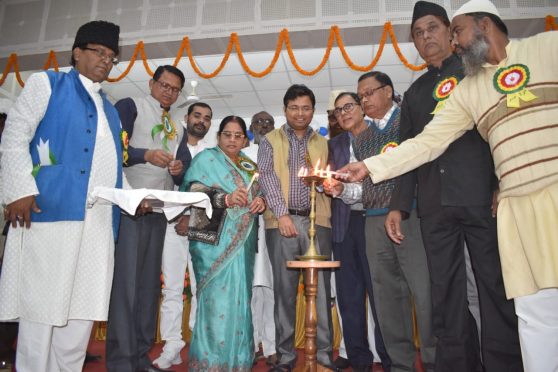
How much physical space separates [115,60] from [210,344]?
183 cm

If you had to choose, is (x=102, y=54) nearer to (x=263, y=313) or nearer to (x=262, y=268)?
(x=262, y=268)

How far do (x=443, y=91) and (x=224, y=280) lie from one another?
174 cm

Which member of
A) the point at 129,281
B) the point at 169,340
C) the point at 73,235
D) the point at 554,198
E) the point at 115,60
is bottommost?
the point at 169,340

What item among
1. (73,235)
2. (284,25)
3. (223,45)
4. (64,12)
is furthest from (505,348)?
(64,12)

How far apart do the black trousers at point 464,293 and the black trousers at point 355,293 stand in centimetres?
67

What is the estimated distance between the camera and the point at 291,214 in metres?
2.73

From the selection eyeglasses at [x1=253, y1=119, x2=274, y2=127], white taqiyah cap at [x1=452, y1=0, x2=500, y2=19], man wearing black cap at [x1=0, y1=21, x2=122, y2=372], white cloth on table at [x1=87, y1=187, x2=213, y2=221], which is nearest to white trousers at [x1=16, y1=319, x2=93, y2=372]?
man wearing black cap at [x1=0, y1=21, x2=122, y2=372]

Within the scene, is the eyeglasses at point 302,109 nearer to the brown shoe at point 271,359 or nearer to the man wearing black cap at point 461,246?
the man wearing black cap at point 461,246

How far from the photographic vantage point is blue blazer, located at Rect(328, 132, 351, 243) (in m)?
2.75

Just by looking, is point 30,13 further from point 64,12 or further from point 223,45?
point 223,45

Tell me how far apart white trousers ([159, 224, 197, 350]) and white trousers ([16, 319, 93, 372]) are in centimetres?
111

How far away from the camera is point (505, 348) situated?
176 cm

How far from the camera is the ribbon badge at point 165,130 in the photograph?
299 cm

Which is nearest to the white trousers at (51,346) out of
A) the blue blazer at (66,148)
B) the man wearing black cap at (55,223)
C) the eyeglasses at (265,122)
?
the man wearing black cap at (55,223)
